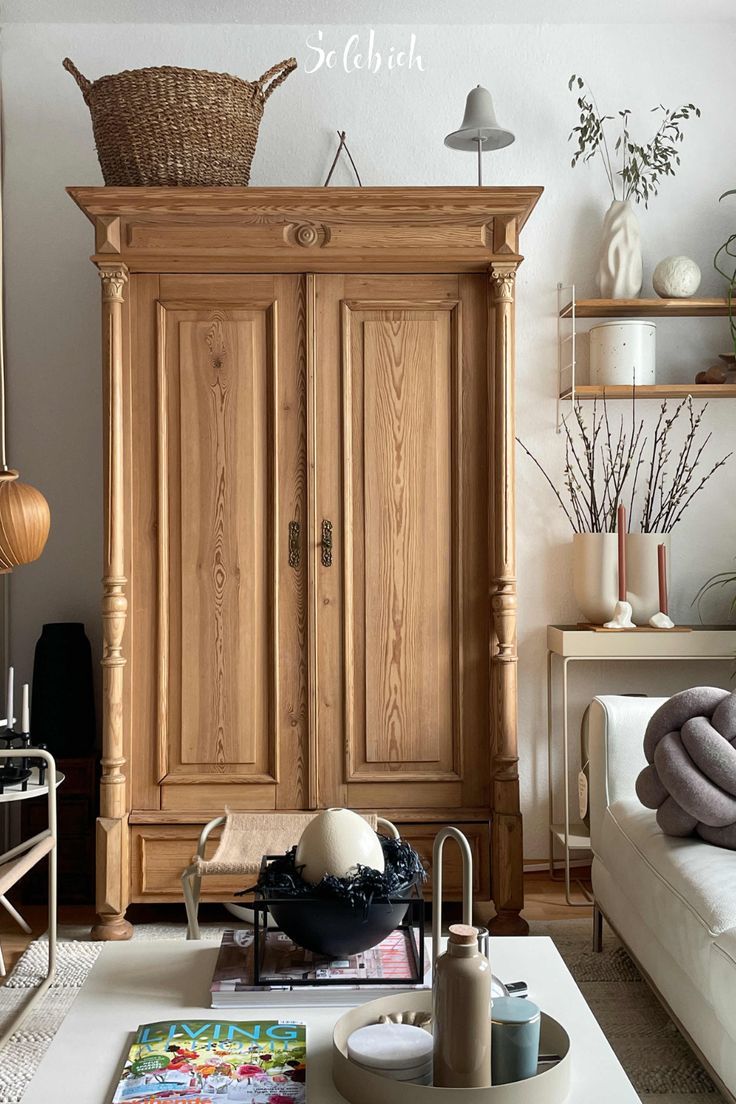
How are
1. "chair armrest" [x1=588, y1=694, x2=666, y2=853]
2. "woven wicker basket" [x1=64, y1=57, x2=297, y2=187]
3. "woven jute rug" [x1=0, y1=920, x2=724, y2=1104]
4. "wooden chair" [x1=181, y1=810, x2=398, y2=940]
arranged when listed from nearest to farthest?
"woven jute rug" [x1=0, y1=920, x2=724, y2=1104]
"wooden chair" [x1=181, y1=810, x2=398, y2=940]
"chair armrest" [x1=588, y1=694, x2=666, y2=853]
"woven wicker basket" [x1=64, y1=57, x2=297, y2=187]

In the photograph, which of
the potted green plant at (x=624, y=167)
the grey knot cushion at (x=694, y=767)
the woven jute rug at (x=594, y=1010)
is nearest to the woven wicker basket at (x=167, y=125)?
the potted green plant at (x=624, y=167)

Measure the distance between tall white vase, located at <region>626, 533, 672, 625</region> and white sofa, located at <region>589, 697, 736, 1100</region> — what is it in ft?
2.61

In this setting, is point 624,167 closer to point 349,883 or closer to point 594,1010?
point 594,1010

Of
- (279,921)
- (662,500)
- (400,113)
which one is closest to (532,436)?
(662,500)

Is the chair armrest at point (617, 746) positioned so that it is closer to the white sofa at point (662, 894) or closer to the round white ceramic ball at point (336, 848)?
the white sofa at point (662, 894)

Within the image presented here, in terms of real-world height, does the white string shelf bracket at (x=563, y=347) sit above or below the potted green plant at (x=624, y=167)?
below

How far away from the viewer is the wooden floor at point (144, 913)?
2990mm

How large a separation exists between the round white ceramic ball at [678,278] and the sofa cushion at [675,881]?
179 centimetres

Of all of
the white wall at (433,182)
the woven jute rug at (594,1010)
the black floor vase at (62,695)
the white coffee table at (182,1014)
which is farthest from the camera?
the white wall at (433,182)

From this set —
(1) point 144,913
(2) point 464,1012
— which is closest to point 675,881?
(2) point 464,1012

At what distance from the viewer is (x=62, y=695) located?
327cm

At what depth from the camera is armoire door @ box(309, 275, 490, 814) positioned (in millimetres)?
3062

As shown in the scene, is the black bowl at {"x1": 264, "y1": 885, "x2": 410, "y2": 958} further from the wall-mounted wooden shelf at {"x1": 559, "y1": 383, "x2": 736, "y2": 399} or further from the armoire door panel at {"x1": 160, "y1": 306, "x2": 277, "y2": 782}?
the wall-mounted wooden shelf at {"x1": 559, "y1": 383, "x2": 736, "y2": 399}

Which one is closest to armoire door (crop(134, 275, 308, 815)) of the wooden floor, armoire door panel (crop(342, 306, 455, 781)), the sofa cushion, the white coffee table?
armoire door panel (crop(342, 306, 455, 781))
